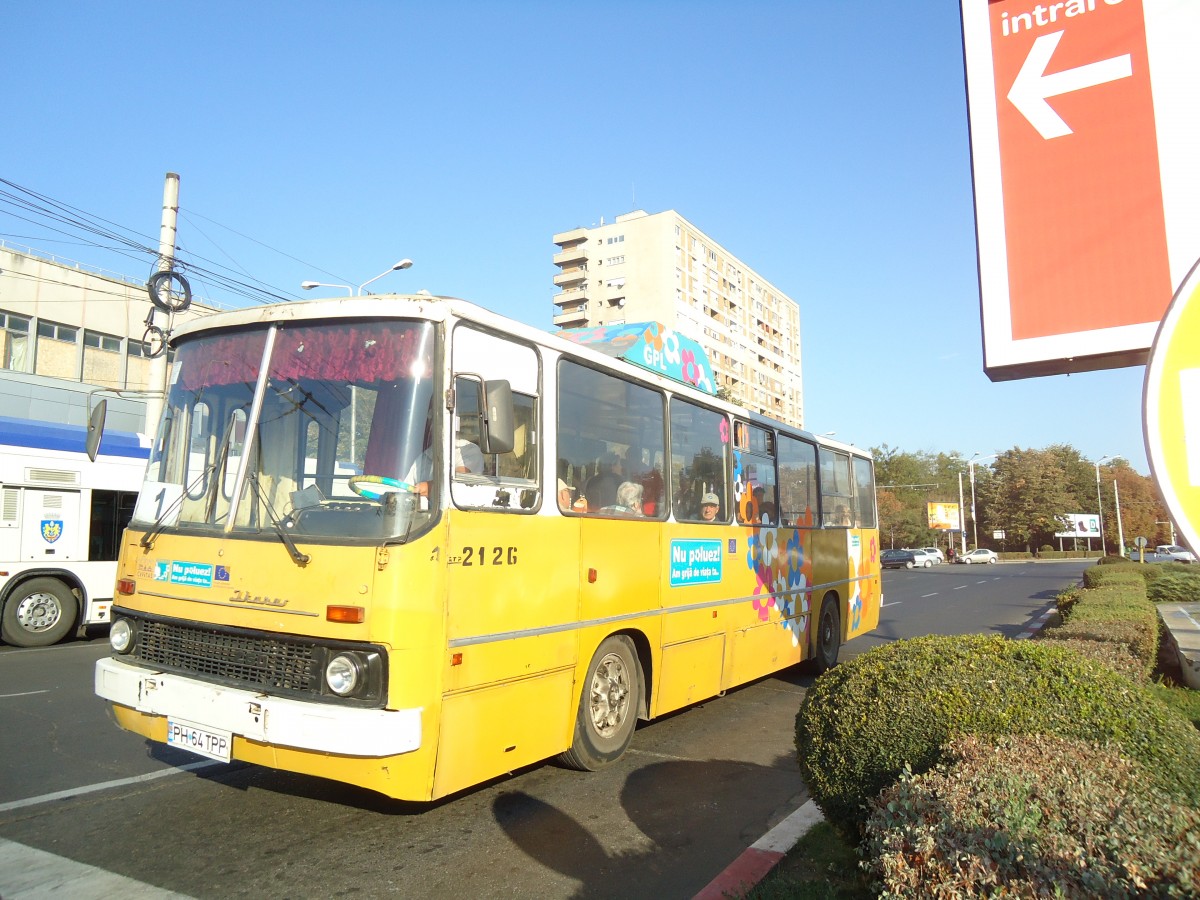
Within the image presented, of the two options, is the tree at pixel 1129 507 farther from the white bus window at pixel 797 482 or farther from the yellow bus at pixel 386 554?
the yellow bus at pixel 386 554

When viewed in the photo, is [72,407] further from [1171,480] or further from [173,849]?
[1171,480]

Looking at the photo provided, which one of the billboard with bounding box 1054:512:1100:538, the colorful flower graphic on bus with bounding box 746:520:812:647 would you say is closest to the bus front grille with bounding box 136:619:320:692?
the colorful flower graphic on bus with bounding box 746:520:812:647

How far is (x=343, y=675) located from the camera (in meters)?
4.27

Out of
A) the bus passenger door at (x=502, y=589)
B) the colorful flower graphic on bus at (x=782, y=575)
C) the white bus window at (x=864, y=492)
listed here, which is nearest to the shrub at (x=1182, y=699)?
the colorful flower graphic on bus at (x=782, y=575)

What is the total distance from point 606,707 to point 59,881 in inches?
142

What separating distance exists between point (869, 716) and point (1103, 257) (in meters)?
3.84

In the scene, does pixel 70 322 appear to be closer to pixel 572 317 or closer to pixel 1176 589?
pixel 1176 589

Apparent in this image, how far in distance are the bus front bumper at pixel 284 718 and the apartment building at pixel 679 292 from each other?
72.5m

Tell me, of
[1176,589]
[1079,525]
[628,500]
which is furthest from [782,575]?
[1079,525]

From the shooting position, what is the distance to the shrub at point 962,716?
3529 mm

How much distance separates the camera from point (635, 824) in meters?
5.13

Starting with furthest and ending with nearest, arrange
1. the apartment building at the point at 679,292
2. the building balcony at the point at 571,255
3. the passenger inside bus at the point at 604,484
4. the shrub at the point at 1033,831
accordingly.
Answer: the building balcony at the point at 571,255 → the apartment building at the point at 679,292 → the passenger inside bus at the point at 604,484 → the shrub at the point at 1033,831

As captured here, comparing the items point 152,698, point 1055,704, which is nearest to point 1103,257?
point 1055,704

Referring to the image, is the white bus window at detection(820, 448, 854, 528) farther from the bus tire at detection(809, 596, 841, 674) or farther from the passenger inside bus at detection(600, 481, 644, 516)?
the passenger inside bus at detection(600, 481, 644, 516)
